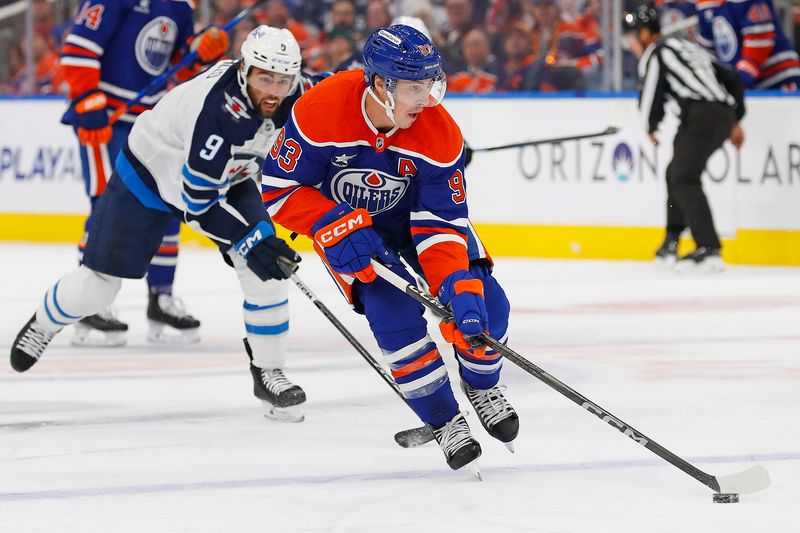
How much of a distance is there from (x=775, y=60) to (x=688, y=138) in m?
0.68

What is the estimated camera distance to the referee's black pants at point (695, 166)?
661 cm

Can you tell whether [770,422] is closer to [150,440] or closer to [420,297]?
[420,297]

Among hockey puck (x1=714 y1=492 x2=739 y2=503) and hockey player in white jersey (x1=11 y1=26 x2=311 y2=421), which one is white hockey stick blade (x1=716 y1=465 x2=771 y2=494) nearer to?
hockey puck (x1=714 y1=492 x2=739 y2=503)

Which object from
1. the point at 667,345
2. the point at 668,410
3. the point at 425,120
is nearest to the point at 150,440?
the point at 425,120

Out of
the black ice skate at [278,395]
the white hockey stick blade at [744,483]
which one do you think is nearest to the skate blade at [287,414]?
the black ice skate at [278,395]

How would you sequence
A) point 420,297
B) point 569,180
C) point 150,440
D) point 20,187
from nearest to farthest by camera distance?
1. point 420,297
2. point 150,440
3. point 569,180
4. point 20,187

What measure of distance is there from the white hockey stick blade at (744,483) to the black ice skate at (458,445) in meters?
0.50

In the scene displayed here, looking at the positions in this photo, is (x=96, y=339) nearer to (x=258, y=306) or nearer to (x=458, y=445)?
(x=258, y=306)

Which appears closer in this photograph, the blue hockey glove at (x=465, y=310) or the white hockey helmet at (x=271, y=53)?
the blue hockey glove at (x=465, y=310)

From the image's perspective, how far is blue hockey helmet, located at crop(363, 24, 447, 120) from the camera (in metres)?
2.93

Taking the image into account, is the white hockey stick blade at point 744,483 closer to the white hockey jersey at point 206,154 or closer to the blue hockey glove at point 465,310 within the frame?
the blue hockey glove at point 465,310

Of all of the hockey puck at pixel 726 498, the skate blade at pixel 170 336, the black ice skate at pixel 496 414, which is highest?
the hockey puck at pixel 726 498

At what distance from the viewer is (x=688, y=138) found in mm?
6723

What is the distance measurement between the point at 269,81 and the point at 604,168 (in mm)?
3746
